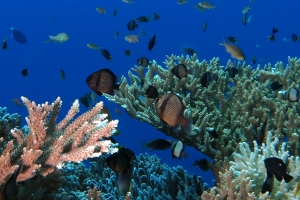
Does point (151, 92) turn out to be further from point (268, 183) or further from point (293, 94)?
point (268, 183)

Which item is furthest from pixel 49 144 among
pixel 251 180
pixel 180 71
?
pixel 180 71

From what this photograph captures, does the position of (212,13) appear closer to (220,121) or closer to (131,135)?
(131,135)

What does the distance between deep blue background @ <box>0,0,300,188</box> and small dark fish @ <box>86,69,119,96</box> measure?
57.6m

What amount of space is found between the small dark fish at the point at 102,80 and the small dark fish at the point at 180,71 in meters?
1.11

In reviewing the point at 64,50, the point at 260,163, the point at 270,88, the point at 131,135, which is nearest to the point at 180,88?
the point at 270,88

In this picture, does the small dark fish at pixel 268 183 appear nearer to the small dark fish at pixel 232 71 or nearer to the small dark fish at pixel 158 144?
the small dark fish at pixel 158 144

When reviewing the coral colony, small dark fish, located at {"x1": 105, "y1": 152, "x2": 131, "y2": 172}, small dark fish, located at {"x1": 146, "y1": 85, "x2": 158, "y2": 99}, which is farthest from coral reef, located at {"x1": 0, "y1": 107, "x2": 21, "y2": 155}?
small dark fish, located at {"x1": 146, "y1": 85, "x2": 158, "y2": 99}

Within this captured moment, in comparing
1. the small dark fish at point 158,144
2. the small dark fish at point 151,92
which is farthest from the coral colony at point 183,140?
the small dark fish at point 158,144

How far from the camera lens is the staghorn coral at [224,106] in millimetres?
4613

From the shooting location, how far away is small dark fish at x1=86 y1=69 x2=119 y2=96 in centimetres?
484

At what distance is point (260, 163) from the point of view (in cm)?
339

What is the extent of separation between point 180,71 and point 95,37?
69.2 meters

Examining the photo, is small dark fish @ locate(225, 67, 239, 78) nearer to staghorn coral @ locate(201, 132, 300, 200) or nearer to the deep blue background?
staghorn coral @ locate(201, 132, 300, 200)

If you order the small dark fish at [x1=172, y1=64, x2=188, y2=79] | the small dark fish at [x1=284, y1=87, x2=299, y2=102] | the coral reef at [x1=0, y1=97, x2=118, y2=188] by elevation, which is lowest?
the coral reef at [x1=0, y1=97, x2=118, y2=188]
